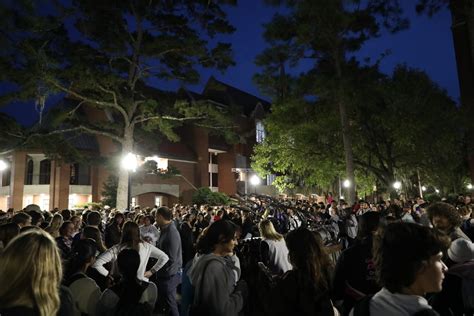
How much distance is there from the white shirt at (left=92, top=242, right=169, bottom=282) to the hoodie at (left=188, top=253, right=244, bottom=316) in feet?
5.77

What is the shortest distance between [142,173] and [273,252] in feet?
76.5

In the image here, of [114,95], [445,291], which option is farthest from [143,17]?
[445,291]

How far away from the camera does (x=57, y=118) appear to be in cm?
1567

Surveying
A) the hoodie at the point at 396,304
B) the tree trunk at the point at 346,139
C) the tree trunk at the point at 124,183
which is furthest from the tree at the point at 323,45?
the hoodie at the point at 396,304

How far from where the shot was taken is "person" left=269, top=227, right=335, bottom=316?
2.71 meters

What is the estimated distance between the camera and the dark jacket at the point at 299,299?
106 inches

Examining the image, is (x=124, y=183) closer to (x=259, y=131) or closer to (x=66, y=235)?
(x=66, y=235)

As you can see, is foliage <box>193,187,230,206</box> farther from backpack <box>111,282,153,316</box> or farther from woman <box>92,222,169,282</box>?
backpack <box>111,282,153,316</box>

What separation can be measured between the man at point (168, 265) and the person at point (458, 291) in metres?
3.76

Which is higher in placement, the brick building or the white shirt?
the brick building

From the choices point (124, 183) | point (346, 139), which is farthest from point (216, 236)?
point (346, 139)

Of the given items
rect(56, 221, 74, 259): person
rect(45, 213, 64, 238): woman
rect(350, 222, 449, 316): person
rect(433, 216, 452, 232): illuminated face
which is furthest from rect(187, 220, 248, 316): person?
rect(45, 213, 64, 238): woman

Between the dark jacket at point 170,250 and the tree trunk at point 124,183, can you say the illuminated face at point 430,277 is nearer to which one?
the dark jacket at point 170,250

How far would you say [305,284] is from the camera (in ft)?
9.02
